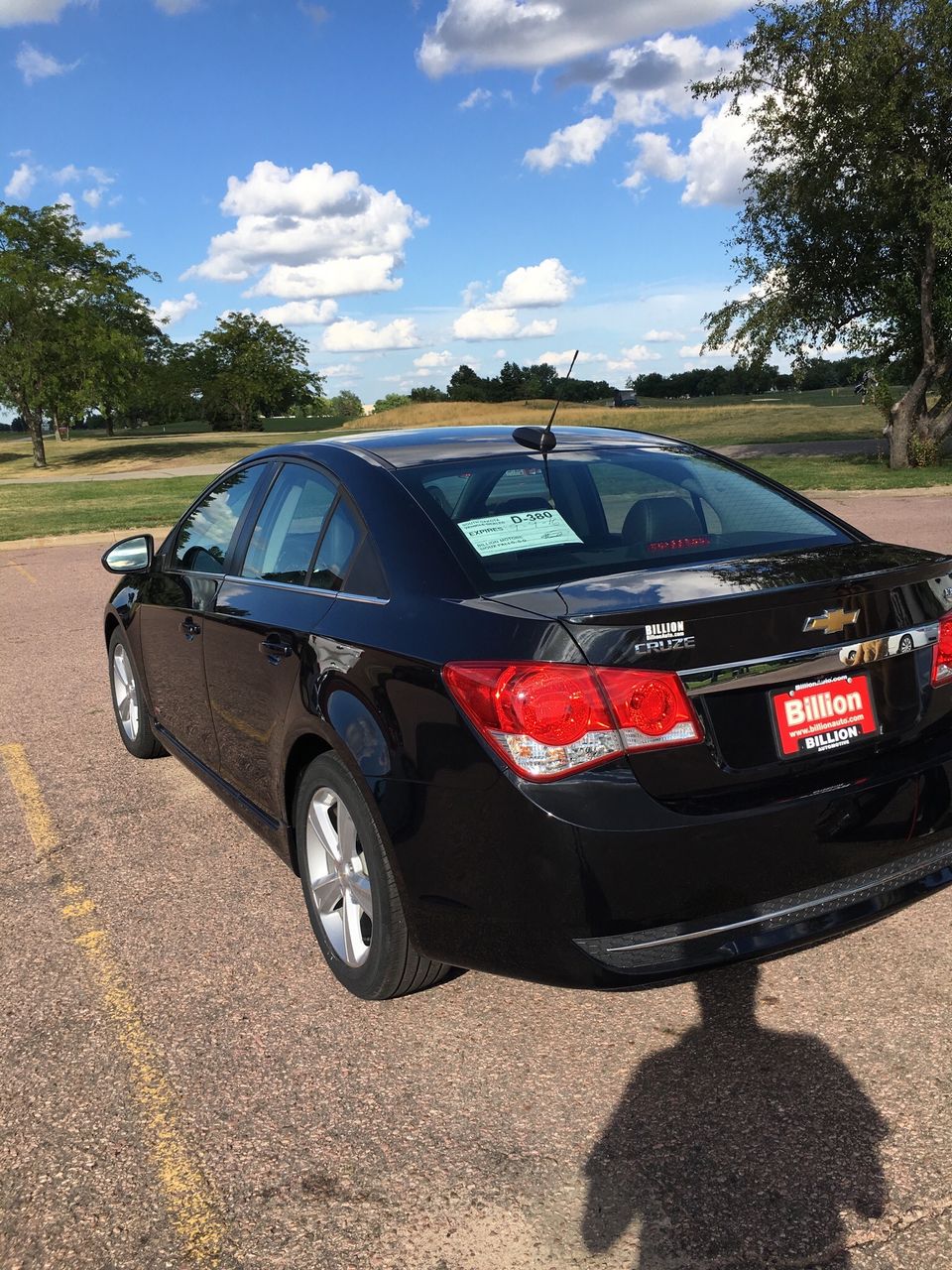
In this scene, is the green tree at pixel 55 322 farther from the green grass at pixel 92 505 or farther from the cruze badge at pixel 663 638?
the cruze badge at pixel 663 638

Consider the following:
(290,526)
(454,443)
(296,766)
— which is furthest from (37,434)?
(296,766)

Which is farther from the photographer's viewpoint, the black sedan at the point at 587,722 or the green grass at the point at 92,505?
the green grass at the point at 92,505

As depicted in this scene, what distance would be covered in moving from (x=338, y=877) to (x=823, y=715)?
4.85ft

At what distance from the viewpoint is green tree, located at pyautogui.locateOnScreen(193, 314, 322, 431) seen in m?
81.1

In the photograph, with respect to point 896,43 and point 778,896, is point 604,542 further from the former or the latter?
point 896,43

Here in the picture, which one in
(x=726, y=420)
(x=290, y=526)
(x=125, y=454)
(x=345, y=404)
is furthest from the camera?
(x=345, y=404)

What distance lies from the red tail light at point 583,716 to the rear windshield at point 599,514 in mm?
455

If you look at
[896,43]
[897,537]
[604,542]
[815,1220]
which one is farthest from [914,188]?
[815,1220]

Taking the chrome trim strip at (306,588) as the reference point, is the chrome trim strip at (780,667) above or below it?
Result: below

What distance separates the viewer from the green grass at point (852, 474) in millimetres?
20625

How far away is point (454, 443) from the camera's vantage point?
13.1 ft

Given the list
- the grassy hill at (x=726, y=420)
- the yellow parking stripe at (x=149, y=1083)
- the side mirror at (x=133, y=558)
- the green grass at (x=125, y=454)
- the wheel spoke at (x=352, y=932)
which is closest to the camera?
the yellow parking stripe at (x=149, y=1083)

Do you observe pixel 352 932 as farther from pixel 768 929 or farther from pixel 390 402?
pixel 390 402

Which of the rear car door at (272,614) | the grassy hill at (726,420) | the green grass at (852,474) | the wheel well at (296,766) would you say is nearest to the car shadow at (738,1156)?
the wheel well at (296,766)
